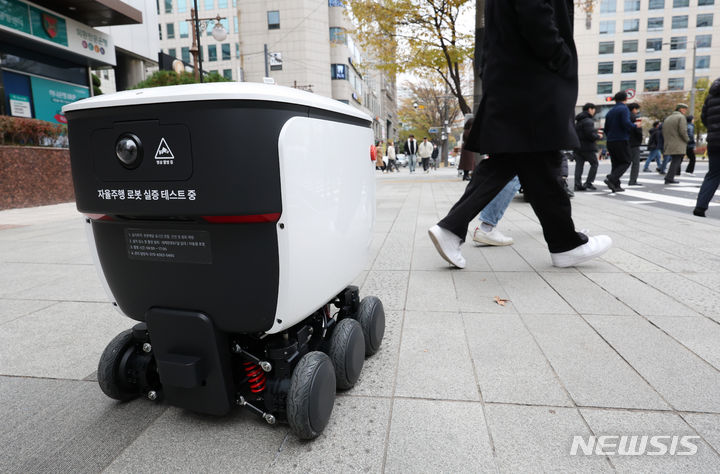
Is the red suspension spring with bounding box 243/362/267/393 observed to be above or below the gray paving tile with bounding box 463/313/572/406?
above

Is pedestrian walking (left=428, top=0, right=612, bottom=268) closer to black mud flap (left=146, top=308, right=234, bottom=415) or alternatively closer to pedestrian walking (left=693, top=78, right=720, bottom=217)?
black mud flap (left=146, top=308, right=234, bottom=415)

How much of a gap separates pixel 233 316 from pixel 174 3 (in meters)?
68.3

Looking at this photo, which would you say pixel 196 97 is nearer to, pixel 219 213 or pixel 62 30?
pixel 219 213

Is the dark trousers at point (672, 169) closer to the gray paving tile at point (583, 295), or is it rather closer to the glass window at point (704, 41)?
the gray paving tile at point (583, 295)

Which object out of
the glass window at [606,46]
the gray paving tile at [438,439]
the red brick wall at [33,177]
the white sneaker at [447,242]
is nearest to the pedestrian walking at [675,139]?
the white sneaker at [447,242]

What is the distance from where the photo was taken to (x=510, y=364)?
201cm

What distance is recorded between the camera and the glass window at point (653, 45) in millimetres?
65438

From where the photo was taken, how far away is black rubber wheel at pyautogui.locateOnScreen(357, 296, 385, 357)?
6.57 ft

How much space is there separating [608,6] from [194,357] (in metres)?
81.4

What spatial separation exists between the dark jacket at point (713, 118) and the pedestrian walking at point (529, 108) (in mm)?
3860

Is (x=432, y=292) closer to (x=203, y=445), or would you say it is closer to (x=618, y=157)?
(x=203, y=445)

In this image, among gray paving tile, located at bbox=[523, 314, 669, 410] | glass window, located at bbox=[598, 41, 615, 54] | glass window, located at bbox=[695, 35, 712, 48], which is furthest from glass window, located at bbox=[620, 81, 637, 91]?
gray paving tile, located at bbox=[523, 314, 669, 410]

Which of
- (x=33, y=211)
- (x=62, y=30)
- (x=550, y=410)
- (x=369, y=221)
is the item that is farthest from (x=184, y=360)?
(x=62, y=30)

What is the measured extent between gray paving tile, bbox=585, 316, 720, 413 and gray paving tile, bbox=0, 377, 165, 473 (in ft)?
6.50
